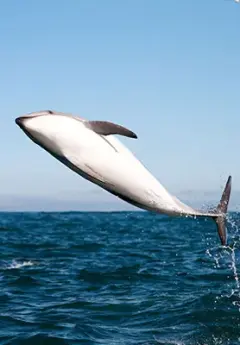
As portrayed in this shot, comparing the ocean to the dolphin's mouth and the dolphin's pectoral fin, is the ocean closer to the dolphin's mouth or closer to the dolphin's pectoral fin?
the dolphin's pectoral fin

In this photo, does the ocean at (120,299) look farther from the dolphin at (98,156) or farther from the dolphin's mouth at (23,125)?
the dolphin's mouth at (23,125)

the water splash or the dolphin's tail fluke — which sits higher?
the dolphin's tail fluke

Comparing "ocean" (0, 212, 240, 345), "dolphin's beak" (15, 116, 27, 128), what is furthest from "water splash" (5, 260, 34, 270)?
"dolphin's beak" (15, 116, 27, 128)

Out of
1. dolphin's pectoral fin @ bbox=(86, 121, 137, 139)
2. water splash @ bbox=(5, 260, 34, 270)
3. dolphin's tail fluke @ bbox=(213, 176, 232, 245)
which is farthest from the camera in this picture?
water splash @ bbox=(5, 260, 34, 270)

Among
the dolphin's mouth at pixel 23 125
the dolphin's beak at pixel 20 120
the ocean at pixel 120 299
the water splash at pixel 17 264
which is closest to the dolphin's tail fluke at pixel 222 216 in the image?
the ocean at pixel 120 299

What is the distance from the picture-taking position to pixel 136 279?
17.1 metres

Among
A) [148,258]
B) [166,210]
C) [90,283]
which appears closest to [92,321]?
[90,283]

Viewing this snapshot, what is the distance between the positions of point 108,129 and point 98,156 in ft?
1.06

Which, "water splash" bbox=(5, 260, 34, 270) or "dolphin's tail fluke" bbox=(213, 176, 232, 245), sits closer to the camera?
"dolphin's tail fluke" bbox=(213, 176, 232, 245)

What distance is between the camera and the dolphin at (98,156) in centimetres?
654

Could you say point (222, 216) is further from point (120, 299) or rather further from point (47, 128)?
point (120, 299)

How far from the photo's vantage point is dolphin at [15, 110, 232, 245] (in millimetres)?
6539

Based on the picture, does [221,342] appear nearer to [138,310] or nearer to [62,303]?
[138,310]

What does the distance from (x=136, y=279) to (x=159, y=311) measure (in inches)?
171
